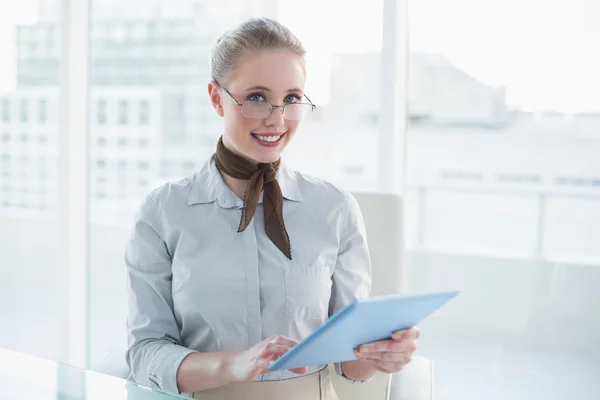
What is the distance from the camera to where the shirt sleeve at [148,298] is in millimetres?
1422

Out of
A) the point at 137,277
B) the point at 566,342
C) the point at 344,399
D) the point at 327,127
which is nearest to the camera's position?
the point at 137,277

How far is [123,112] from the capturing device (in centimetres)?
304

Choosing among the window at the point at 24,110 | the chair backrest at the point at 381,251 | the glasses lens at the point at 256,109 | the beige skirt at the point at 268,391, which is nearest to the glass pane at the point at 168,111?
the window at the point at 24,110

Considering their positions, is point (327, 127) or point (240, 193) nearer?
point (240, 193)

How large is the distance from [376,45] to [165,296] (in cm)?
148

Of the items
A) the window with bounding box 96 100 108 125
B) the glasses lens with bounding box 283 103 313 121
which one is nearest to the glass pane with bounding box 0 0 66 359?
the window with bounding box 96 100 108 125

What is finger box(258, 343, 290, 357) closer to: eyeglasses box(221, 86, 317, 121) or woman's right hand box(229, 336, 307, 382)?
woman's right hand box(229, 336, 307, 382)

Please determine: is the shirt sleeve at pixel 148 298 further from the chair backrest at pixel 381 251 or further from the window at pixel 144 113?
the window at pixel 144 113

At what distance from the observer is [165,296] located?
147 centimetres

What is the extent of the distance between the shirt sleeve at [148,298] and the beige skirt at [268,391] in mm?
127

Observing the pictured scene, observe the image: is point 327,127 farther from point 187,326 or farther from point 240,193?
point 187,326

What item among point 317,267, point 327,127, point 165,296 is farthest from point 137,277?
point 327,127

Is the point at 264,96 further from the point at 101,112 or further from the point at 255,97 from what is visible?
the point at 101,112

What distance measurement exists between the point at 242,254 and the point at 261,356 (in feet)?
1.01
